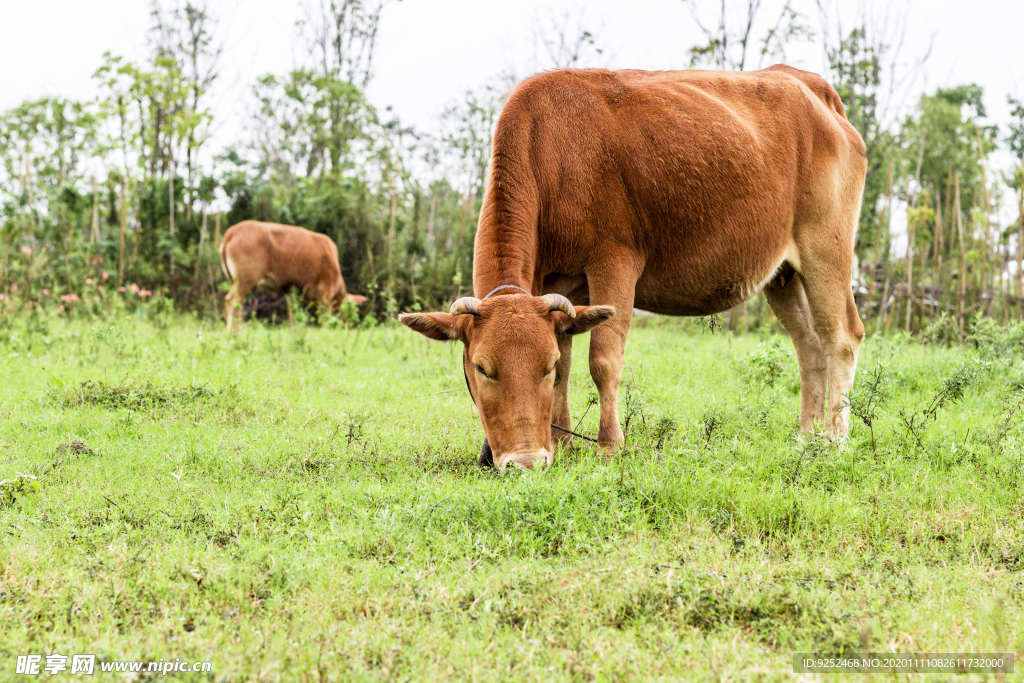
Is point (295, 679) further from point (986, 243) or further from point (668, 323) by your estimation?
point (986, 243)

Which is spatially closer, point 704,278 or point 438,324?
point 438,324

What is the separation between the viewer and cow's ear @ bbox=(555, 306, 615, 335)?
443 cm

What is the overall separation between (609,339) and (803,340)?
2.07 meters

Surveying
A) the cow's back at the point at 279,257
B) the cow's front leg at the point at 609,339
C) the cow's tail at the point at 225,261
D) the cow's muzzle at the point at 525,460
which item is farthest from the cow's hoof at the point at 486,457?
the cow's tail at the point at 225,261

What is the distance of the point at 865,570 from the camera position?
3.20 metres

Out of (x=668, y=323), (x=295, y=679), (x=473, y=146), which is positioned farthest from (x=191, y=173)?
(x=295, y=679)

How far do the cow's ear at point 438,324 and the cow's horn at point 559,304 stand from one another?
47 centimetres

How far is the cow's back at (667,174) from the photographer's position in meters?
4.87

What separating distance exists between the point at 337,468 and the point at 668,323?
9.19 m

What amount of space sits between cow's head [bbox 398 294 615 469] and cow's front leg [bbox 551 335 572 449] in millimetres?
560

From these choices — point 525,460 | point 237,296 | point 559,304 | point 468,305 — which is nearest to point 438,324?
point 468,305

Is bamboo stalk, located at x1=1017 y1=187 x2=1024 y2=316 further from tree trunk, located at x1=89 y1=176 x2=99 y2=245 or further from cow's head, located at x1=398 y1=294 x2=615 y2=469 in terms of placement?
tree trunk, located at x1=89 y1=176 x2=99 y2=245

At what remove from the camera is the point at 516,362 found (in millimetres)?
4207

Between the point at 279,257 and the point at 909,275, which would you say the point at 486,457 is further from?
the point at 279,257
